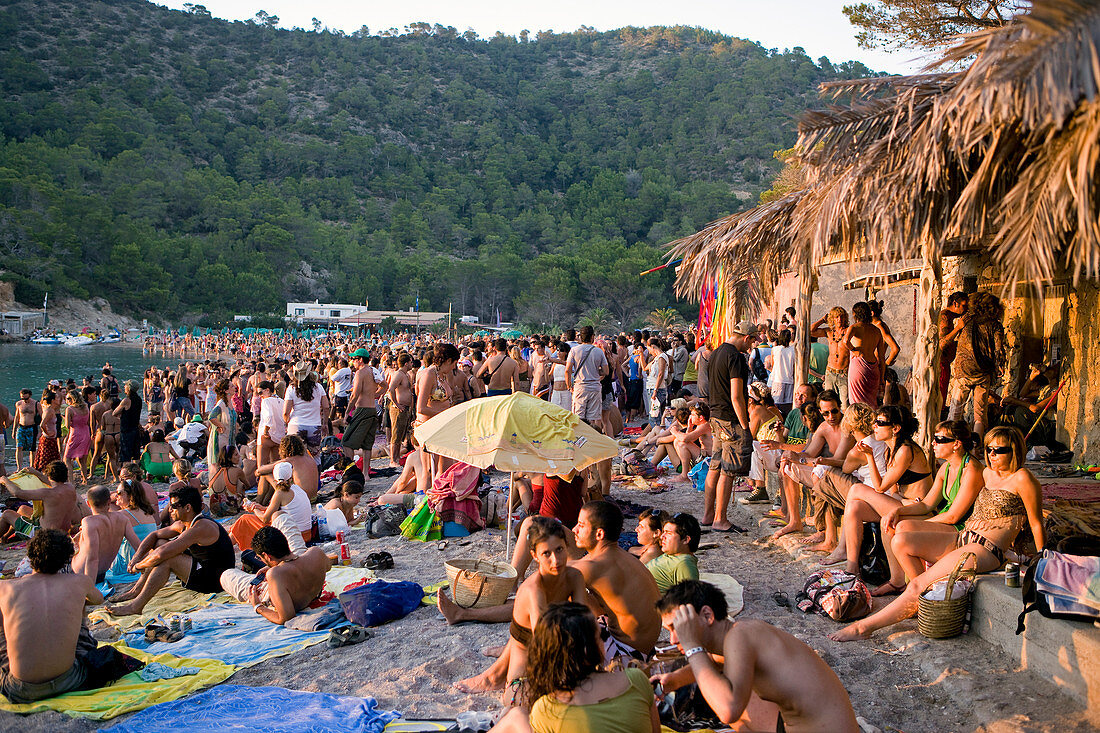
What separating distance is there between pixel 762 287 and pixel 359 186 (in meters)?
97.8

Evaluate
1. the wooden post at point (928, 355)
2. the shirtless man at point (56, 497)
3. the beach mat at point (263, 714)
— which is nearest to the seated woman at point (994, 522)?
the wooden post at point (928, 355)

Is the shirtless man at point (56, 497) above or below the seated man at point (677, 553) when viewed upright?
below

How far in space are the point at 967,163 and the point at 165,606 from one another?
5.68 metres

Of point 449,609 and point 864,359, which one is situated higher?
point 864,359

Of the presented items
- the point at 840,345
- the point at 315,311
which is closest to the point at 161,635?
the point at 840,345

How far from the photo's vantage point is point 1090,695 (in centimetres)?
323

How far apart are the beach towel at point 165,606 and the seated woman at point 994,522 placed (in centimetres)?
409

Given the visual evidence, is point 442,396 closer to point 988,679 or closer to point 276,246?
point 988,679

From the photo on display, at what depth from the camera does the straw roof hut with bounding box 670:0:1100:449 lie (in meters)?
2.69

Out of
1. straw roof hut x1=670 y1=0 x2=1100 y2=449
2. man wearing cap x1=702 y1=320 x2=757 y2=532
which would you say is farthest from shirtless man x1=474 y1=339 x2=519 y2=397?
straw roof hut x1=670 y1=0 x2=1100 y2=449

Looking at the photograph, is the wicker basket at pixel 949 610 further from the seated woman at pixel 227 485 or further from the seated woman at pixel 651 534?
the seated woman at pixel 227 485

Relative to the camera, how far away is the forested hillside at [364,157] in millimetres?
60281

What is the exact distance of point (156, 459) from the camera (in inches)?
391

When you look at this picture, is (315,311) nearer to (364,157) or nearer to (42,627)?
(364,157)
